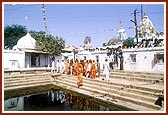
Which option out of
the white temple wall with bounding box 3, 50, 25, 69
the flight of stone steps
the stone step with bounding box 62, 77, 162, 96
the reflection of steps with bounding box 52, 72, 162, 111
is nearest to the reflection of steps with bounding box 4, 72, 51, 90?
the flight of stone steps

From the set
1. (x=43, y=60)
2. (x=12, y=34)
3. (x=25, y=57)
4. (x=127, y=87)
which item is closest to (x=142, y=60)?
(x=127, y=87)

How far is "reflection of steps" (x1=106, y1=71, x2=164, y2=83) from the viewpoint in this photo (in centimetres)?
1191

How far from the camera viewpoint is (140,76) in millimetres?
13344

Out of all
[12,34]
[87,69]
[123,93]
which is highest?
[12,34]

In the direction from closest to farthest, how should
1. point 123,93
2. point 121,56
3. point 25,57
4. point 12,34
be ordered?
1. point 123,93
2. point 121,56
3. point 25,57
4. point 12,34

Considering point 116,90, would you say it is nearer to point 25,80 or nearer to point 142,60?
point 25,80

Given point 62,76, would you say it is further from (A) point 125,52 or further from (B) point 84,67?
(A) point 125,52

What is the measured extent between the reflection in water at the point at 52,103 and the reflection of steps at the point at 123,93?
2.42 ft

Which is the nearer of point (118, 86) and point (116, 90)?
point (116, 90)

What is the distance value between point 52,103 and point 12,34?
2823 cm

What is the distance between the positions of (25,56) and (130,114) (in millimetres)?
18029

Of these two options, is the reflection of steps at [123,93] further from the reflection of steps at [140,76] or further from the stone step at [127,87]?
the reflection of steps at [140,76]

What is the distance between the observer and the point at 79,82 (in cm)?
1286

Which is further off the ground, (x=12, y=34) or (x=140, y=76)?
(x=12, y=34)
